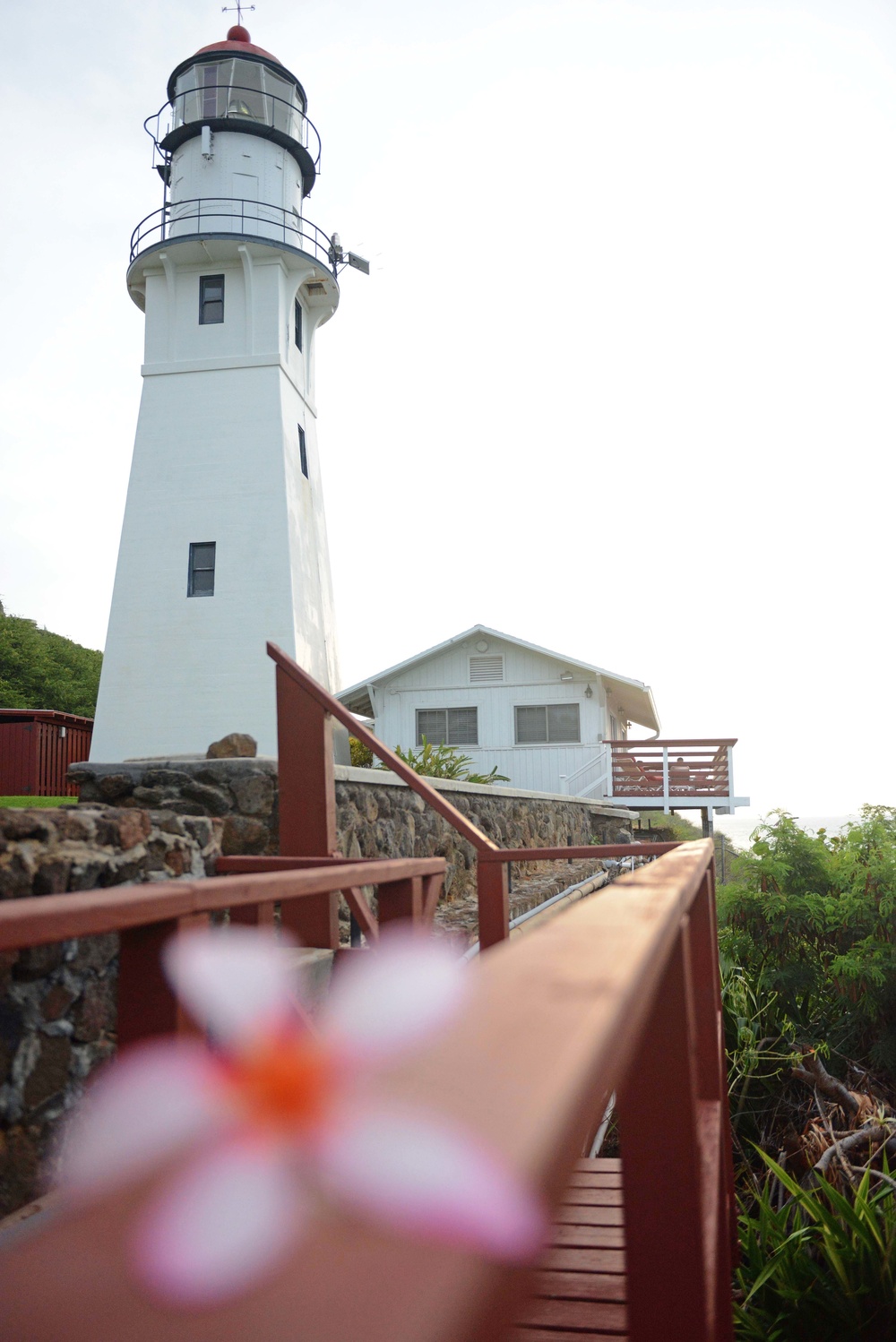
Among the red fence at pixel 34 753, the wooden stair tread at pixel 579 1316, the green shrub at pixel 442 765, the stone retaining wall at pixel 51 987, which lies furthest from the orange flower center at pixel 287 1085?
the red fence at pixel 34 753

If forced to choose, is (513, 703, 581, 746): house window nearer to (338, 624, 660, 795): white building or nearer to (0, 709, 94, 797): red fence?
(338, 624, 660, 795): white building

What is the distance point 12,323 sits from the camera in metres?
16.2

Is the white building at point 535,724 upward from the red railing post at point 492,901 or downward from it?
upward

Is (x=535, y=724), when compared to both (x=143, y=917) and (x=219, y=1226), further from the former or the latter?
(x=219, y=1226)

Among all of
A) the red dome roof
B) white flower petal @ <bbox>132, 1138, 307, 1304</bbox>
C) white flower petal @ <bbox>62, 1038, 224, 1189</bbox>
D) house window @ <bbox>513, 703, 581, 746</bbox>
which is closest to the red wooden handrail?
white flower petal @ <bbox>62, 1038, 224, 1189</bbox>

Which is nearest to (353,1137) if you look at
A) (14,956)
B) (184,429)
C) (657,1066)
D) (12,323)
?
(657,1066)

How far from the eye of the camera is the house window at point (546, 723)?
18.9 m

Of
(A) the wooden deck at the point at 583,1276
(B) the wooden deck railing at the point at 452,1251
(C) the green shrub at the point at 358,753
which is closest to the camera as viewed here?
(B) the wooden deck railing at the point at 452,1251

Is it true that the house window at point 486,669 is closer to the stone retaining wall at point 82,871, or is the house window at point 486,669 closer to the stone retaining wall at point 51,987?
the stone retaining wall at point 82,871

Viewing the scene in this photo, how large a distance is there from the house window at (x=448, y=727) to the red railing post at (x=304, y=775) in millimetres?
14680

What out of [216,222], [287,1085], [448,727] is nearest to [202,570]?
[216,222]

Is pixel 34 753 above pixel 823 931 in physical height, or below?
above

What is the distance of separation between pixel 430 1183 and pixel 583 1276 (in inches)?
80.8

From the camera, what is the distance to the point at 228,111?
1678 cm
